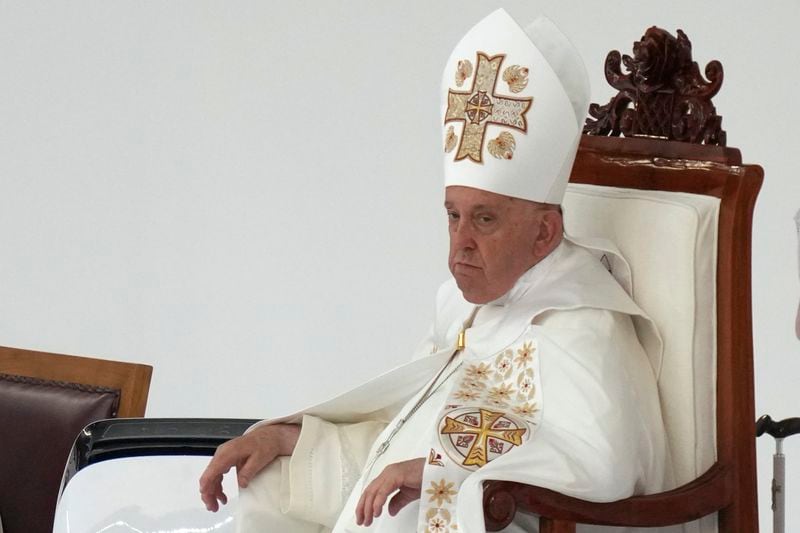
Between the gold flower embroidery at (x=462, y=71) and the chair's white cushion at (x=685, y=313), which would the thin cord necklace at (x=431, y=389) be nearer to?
the chair's white cushion at (x=685, y=313)

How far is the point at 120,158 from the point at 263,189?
708 millimetres

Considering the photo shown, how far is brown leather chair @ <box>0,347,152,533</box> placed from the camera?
3521 millimetres

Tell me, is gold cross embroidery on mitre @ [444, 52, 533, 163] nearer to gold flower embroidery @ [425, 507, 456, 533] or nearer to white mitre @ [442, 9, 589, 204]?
→ white mitre @ [442, 9, 589, 204]

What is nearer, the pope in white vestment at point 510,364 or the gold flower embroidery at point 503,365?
the pope in white vestment at point 510,364

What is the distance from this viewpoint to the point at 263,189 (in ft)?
18.1

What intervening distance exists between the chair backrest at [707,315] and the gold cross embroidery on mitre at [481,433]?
405 mm

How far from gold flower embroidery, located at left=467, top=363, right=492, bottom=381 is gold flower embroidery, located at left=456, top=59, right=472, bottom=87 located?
0.55 meters

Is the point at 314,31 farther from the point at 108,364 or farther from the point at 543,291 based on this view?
the point at 543,291

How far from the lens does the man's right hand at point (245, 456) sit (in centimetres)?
282

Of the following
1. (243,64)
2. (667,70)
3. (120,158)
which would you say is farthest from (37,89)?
(667,70)

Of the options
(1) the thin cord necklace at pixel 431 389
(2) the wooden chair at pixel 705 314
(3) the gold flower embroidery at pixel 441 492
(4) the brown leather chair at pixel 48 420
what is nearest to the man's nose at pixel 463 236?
(1) the thin cord necklace at pixel 431 389

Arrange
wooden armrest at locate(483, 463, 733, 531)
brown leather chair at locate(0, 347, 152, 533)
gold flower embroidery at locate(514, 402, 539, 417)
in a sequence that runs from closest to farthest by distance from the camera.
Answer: wooden armrest at locate(483, 463, 733, 531)
gold flower embroidery at locate(514, 402, 539, 417)
brown leather chair at locate(0, 347, 152, 533)

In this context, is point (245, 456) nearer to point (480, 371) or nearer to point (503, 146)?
point (480, 371)

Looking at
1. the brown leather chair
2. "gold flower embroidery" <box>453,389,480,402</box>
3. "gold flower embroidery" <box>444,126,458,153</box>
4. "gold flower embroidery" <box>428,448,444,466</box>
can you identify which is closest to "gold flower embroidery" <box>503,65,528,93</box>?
"gold flower embroidery" <box>444,126,458,153</box>
